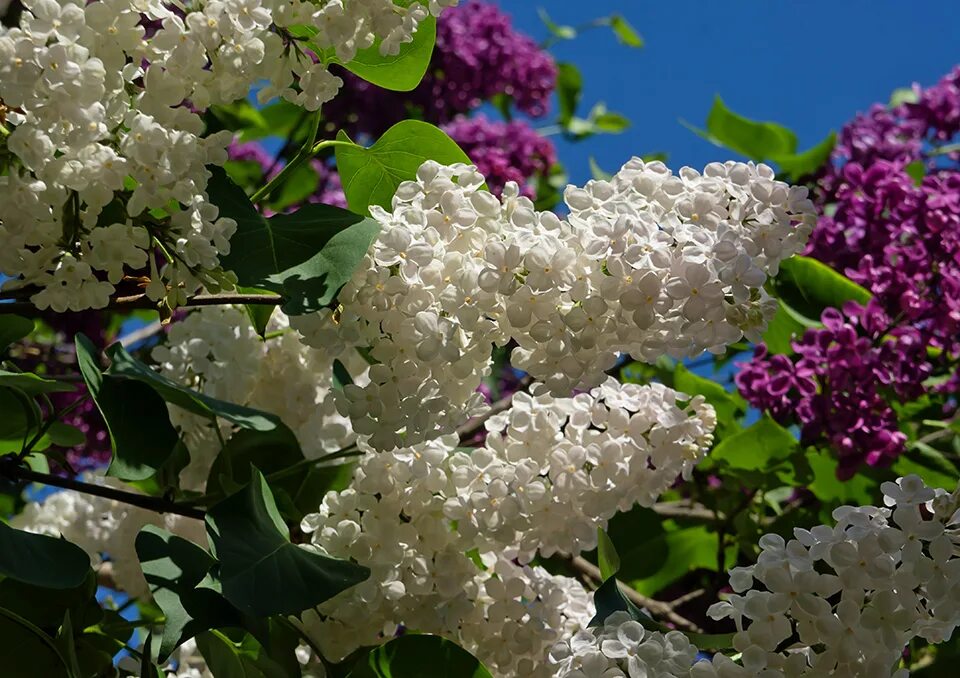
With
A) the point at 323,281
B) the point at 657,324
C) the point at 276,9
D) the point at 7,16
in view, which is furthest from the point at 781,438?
the point at 7,16

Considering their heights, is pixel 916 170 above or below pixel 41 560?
above

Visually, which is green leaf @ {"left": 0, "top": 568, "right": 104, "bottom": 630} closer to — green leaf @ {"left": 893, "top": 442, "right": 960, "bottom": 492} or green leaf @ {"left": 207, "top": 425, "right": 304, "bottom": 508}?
green leaf @ {"left": 207, "top": 425, "right": 304, "bottom": 508}

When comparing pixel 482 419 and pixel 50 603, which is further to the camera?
pixel 482 419

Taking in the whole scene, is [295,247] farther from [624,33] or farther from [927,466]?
[624,33]

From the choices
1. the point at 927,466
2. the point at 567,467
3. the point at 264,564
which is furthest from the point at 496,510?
the point at 927,466

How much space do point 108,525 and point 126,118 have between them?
3.36 ft

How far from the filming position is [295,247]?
44.9 inches

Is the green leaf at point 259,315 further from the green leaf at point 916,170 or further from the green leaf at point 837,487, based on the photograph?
the green leaf at point 916,170

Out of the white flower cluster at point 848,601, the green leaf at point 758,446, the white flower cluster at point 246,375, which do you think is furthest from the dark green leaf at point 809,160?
the white flower cluster at point 848,601

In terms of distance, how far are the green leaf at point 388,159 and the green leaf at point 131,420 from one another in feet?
1.09

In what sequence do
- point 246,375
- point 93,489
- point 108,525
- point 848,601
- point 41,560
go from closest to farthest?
1. point 848,601
2. point 41,560
3. point 93,489
4. point 246,375
5. point 108,525

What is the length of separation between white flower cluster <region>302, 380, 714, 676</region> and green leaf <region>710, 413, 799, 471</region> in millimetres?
422

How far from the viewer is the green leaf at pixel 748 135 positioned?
8.28ft

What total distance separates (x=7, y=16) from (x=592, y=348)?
119cm
